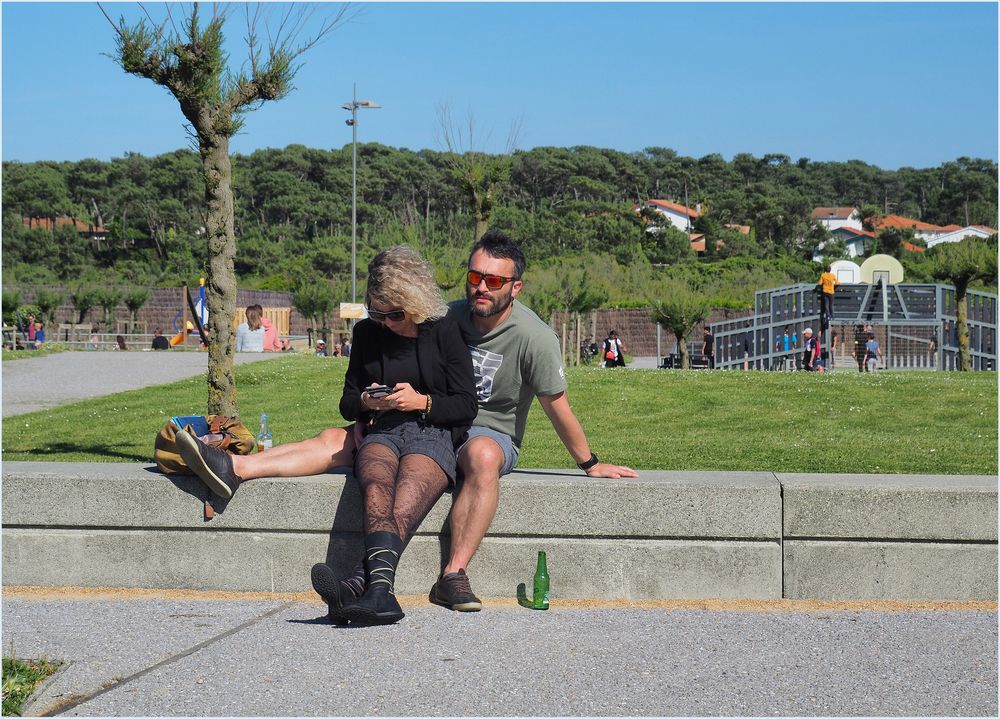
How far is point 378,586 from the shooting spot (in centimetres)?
484

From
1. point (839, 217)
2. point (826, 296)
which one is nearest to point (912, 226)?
point (839, 217)

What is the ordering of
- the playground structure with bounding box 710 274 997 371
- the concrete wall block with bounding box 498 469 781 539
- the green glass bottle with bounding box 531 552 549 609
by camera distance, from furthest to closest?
the playground structure with bounding box 710 274 997 371 < the concrete wall block with bounding box 498 469 781 539 < the green glass bottle with bounding box 531 552 549 609

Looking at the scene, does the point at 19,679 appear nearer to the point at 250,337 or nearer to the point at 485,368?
the point at 485,368

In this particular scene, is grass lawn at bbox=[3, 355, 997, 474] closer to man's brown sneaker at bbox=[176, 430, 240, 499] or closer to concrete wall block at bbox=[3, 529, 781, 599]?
concrete wall block at bbox=[3, 529, 781, 599]

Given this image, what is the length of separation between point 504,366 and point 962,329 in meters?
29.3

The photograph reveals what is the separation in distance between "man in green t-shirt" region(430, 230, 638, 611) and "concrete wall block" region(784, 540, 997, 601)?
89cm

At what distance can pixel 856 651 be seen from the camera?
4570 millimetres

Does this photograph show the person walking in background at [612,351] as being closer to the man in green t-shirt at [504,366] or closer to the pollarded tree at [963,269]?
the pollarded tree at [963,269]

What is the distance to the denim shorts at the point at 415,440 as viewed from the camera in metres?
5.34

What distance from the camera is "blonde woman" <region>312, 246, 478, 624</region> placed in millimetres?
5250

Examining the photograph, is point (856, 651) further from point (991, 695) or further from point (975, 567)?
point (975, 567)

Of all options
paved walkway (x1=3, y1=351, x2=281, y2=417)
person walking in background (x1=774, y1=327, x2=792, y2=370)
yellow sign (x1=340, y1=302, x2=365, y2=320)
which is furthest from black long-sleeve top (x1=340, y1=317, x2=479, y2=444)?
person walking in background (x1=774, y1=327, x2=792, y2=370)

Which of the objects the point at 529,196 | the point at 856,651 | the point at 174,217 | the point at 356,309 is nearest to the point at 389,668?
the point at 856,651

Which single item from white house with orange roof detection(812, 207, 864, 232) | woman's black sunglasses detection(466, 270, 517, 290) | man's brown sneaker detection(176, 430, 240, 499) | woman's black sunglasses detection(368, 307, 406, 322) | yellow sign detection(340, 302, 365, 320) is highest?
white house with orange roof detection(812, 207, 864, 232)
